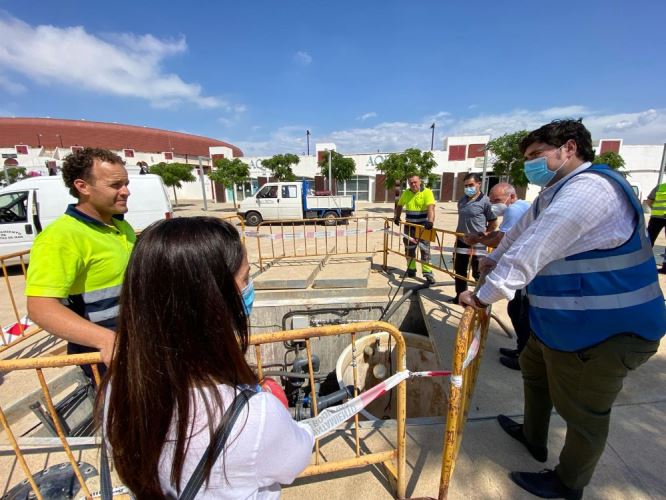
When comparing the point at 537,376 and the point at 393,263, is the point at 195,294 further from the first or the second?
the point at 393,263

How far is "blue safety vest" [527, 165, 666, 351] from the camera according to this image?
1.34m

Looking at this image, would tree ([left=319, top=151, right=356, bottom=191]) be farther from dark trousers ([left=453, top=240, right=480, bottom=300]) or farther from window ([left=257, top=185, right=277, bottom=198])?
dark trousers ([left=453, top=240, right=480, bottom=300])

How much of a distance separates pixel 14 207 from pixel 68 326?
315 inches

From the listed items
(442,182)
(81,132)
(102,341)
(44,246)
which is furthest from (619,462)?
(81,132)

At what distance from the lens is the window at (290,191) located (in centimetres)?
1350

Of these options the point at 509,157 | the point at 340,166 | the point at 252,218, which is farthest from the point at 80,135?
the point at 509,157

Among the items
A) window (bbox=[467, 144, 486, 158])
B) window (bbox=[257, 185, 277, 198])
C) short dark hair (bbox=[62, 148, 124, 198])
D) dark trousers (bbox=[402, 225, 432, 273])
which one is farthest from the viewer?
window (bbox=[467, 144, 486, 158])

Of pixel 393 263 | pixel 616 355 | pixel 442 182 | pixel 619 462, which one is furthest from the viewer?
pixel 442 182

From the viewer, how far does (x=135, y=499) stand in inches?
33.0

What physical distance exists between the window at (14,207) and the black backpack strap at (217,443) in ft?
28.8

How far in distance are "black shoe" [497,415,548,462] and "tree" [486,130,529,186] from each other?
16.6 m

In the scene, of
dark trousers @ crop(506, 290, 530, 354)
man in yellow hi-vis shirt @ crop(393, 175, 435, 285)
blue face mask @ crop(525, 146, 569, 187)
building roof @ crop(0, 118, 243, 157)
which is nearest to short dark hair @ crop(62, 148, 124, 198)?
blue face mask @ crop(525, 146, 569, 187)

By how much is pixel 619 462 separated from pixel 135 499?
8.91 feet

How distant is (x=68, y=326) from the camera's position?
4.34 ft
